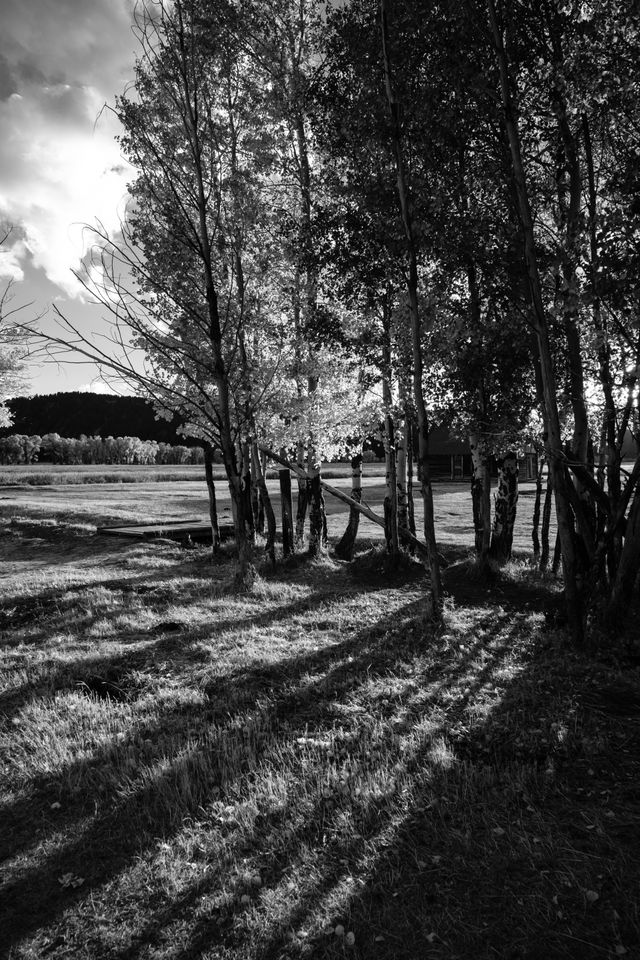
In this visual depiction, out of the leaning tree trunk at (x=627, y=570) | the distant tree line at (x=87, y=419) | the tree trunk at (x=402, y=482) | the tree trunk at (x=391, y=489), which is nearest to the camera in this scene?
the leaning tree trunk at (x=627, y=570)

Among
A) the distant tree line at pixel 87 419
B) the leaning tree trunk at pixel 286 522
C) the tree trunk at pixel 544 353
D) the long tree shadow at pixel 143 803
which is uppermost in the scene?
the distant tree line at pixel 87 419

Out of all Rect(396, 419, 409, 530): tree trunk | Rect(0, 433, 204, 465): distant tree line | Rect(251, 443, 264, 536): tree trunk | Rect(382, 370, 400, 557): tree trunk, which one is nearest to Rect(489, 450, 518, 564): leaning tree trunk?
Rect(382, 370, 400, 557): tree trunk

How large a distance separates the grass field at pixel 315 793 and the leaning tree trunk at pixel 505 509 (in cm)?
607

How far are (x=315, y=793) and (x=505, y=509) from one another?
12.3 meters

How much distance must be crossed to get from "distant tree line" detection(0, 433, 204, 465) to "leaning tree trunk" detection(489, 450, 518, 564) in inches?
4518

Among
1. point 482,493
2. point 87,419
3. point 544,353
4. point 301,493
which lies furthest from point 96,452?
point 544,353

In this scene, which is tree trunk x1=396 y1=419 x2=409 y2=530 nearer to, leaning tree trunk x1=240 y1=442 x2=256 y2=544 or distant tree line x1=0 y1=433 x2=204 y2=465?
leaning tree trunk x1=240 y1=442 x2=256 y2=544

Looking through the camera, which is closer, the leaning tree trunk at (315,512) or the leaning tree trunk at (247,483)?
the leaning tree trunk at (247,483)

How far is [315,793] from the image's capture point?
15.1 ft

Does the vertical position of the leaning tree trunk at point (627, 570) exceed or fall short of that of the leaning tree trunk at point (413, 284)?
it falls short

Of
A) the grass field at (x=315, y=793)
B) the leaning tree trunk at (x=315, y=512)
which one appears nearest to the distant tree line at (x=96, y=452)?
the leaning tree trunk at (x=315, y=512)

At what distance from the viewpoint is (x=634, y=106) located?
756cm

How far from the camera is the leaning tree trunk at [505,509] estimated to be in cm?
1520

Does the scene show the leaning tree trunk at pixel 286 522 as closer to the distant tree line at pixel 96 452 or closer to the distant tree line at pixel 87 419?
the distant tree line at pixel 96 452
